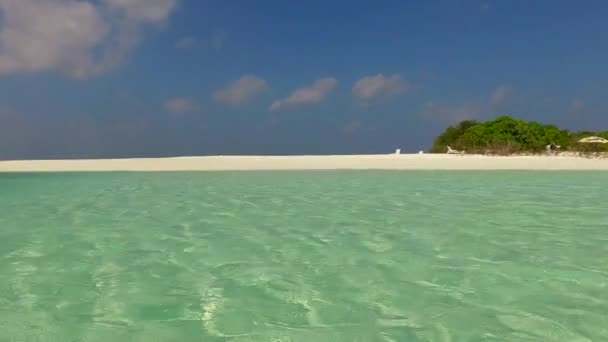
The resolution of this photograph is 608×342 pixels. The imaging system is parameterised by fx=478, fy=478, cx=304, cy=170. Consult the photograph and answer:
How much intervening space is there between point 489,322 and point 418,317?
40 centimetres

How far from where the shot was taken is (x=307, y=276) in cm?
374

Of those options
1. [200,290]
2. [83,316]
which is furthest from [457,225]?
[83,316]

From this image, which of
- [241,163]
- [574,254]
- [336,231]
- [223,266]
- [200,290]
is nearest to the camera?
[200,290]

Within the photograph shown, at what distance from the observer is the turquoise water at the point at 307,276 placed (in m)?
2.70

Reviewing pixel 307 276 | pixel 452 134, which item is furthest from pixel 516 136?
pixel 307 276

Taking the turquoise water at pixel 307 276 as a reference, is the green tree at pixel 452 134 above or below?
above

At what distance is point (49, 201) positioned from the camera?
9.68 meters

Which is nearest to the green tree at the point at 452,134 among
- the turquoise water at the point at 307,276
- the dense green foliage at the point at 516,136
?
the dense green foliage at the point at 516,136

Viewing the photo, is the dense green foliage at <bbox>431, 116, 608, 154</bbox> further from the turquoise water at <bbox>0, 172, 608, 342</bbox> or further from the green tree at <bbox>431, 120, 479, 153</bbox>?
the turquoise water at <bbox>0, 172, 608, 342</bbox>

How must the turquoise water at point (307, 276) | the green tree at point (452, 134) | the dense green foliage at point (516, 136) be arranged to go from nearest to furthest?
the turquoise water at point (307, 276)
the dense green foliage at point (516, 136)
the green tree at point (452, 134)

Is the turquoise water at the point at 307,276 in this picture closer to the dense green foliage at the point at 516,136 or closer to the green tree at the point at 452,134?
the dense green foliage at the point at 516,136

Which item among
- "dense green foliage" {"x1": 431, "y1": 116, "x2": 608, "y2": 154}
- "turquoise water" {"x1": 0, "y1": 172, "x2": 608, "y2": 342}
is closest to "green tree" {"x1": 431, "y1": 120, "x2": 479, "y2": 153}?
"dense green foliage" {"x1": 431, "y1": 116, "x2": 608, "y2": 154}

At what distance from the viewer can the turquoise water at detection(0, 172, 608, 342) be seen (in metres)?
2.70

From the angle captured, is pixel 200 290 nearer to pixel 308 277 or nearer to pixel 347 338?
pixel 308 277
